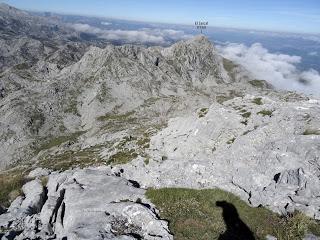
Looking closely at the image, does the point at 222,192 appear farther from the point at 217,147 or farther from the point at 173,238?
the point at 217,147

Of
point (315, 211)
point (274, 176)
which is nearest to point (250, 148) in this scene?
point (274, 176)

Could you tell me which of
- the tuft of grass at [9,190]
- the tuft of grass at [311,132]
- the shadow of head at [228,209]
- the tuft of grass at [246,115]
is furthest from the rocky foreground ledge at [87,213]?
the tuft of grass at [311,132]

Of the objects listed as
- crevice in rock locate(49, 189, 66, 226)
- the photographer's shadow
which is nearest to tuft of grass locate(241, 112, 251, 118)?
the photographer's shadow

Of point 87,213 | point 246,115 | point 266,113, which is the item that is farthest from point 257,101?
point 87,213

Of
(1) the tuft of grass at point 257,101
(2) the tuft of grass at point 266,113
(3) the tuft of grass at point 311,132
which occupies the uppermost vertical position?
(3) the tuft of grass at point 311,132

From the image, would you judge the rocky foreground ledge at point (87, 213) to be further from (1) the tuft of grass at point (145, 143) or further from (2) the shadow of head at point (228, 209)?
(1) the tuft of grass at point (145, 143)

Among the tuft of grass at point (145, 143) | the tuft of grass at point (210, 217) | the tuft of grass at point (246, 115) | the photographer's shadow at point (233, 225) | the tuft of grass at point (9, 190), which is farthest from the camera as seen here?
the tuft of grass at point (145, 143)

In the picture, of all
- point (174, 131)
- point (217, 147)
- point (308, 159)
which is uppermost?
point (308, 159)
